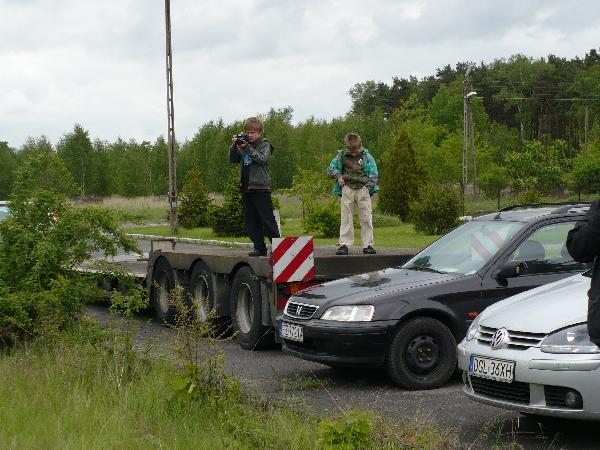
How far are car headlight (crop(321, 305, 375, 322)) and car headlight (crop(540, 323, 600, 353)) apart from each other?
90.9 inches

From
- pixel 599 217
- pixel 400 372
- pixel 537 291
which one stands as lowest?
pixel 400 372

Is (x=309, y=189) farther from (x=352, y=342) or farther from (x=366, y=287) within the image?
(x=352, y=342)

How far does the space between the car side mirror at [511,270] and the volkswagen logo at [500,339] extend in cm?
171

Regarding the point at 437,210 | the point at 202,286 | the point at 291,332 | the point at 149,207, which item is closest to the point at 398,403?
the point at 291,332

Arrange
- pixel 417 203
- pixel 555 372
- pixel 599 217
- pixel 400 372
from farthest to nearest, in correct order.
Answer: pixel 417 203
pixel 400 372
pixel 555 372
pixel 599 217

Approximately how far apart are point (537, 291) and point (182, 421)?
8.60 ft

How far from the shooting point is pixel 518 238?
872 centimetres

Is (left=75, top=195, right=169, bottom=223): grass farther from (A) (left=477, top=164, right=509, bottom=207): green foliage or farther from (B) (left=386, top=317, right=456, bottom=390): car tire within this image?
(B) (left=386, top=317, right=456, bottom=390): car tire

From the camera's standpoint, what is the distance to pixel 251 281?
10.7 m

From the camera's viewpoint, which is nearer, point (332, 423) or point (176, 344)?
point (332, 423)

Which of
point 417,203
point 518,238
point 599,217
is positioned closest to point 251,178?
point 518,238

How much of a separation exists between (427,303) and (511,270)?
2.48ft

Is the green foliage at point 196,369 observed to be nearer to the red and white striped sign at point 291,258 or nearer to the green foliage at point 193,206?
the red and white striped sign at point 291,258

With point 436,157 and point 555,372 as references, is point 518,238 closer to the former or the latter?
point 555,372
